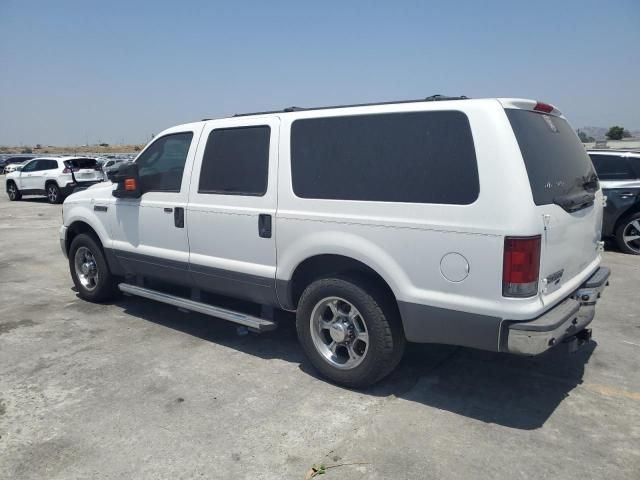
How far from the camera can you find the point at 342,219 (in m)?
3.73

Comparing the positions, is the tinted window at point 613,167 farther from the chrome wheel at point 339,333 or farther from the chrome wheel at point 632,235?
the chrome wheel at point 339,333

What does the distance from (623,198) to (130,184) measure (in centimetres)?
763

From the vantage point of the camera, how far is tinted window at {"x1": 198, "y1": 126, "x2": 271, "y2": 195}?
14.1 feet

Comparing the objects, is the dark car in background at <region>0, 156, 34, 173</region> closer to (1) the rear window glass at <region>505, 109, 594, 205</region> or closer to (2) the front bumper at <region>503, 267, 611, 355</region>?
(1) the rear window glass at <region>505, 109, 594, 205</region>

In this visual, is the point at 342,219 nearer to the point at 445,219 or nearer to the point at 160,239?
the point at 445,219

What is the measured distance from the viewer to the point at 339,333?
3.85 meters

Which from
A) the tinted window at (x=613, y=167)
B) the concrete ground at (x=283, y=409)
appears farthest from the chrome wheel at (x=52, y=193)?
the tinted window at (x=613, y=167)

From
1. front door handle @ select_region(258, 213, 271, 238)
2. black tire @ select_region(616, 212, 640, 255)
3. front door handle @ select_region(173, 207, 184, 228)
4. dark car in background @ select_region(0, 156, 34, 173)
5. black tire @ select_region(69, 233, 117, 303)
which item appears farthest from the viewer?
dark car in background @ select_region(0, 156, 34, 173)

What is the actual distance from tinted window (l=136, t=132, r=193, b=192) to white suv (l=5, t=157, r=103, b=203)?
15.2 meters

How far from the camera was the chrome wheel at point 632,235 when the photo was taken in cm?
851

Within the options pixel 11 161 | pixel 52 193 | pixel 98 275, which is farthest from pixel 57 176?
pixel 11 161

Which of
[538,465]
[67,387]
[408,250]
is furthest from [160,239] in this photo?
[538,465]

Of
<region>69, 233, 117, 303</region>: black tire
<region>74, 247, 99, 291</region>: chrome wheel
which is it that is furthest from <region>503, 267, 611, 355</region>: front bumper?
<region>74, 247, 99, 291</region>: chrome wheel

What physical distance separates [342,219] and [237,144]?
1.34 m
